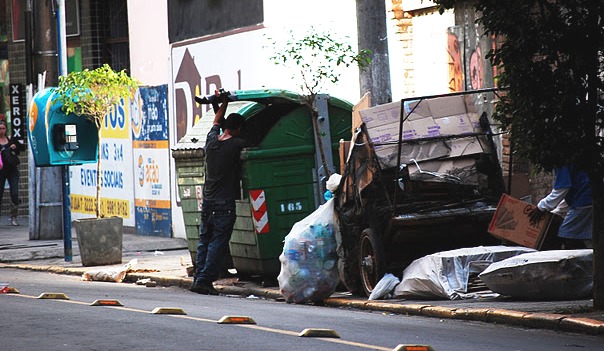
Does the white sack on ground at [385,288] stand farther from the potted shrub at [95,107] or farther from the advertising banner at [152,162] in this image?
the advertising banner at [152,162]

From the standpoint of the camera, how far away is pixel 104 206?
991 inches

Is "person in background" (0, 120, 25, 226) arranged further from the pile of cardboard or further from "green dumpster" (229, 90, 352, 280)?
the pile of cardboard

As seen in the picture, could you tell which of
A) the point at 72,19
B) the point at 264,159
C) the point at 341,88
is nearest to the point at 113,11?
the point at 72,19

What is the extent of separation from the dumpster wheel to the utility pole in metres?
1.85

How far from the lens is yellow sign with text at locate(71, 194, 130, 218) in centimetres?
2439

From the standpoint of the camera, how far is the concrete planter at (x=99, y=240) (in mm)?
18328

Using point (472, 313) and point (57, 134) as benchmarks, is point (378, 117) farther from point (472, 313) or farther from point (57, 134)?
point (57, 134)

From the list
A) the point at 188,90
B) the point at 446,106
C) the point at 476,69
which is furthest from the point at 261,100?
the point at 188,90

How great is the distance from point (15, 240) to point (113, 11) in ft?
17.1

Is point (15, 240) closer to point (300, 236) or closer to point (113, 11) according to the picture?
point (113, 11)

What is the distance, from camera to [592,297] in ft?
39.0

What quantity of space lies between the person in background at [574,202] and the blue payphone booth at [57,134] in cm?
863

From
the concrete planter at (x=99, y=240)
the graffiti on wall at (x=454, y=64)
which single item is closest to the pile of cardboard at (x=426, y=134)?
the graffiti on wall at (x=454, y=64)

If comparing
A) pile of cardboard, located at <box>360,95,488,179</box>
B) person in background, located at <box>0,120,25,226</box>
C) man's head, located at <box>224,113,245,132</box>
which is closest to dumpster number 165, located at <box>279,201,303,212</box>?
man's head, located at <box>224,113,245,132</box>
